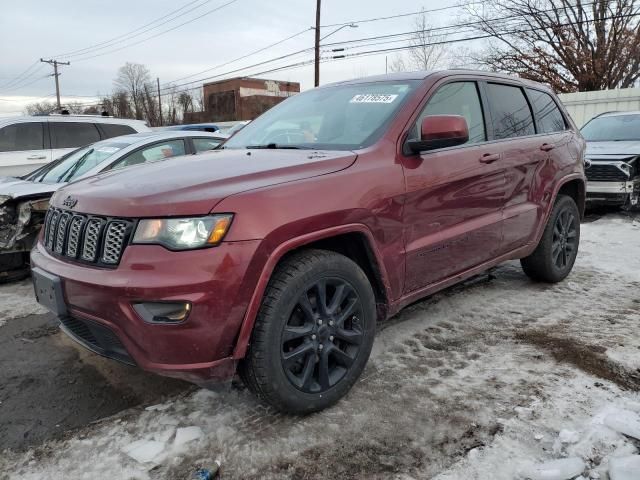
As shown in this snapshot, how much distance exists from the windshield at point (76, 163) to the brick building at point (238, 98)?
159 feet

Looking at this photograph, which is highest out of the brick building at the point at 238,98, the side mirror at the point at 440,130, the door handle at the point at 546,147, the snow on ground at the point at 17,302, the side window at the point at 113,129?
the brick building at the point at 238,98

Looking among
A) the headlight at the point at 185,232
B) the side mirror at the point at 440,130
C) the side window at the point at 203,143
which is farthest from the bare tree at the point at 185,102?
the headlight at the point at 185,232

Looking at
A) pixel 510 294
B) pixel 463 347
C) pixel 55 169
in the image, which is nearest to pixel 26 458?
pixel 463 347

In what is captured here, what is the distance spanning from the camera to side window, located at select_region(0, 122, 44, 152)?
25.4 ft

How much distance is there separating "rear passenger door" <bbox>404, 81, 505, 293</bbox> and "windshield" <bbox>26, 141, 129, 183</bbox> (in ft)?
12.0

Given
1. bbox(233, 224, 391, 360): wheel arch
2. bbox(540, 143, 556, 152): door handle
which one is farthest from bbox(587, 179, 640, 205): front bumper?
bbox(233, 224, 391, 360): wheel arch

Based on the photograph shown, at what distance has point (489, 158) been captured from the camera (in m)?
3.56

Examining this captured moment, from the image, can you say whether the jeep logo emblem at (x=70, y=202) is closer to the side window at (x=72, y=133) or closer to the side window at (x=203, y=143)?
the side window at (x=203, y=143)

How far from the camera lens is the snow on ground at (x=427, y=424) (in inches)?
88.5

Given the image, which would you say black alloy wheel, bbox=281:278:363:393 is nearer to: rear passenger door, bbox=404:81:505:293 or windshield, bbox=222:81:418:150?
rear passenger door, bbox=404:81:505:293

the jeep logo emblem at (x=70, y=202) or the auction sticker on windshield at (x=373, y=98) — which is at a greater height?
the auction sticker on windshield at (x=373, y=98)

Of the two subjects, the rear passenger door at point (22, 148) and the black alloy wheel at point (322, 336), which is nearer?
the black alloy wheel at point (322, 336)

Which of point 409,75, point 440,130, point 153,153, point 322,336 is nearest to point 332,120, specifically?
point 409,75

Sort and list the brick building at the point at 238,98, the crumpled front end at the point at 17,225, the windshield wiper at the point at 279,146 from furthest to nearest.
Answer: the brick building at the point at 238,98 → the crumpled front end at the point at 17,225 → the windshield wiper at the point at 279,146
